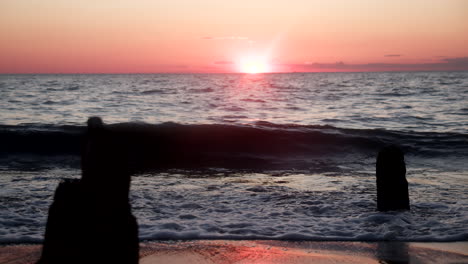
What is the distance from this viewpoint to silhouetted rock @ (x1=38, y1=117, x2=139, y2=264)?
351cm

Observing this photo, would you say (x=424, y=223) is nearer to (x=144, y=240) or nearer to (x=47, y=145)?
(x=144, y=240)

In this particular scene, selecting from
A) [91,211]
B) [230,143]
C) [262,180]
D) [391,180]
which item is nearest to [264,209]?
[391,180]

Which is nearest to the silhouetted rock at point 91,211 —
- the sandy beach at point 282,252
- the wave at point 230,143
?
the sandy beach at point 282,252

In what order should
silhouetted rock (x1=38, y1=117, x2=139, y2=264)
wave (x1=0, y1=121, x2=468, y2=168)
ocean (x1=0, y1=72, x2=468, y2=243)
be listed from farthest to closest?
1. wave (x1=0, y1=121, x2=468, y2=168)
2. ocean (x1=0, y1=72, x2=468, y2=243)
3. silhouetted rock (x1=38, y1=117, x2=139, y2=264)

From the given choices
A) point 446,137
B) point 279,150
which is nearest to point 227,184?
point 279,150

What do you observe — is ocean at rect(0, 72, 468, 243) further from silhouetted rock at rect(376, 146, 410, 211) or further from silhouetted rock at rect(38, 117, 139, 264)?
silhouetted rock at rect(38, 117, 139, 264)

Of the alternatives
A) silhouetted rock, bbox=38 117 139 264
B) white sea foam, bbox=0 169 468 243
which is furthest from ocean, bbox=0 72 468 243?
silhouetted rock, bbox=38 117 139 264

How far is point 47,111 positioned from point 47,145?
38.3ft

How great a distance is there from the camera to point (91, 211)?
3527 millimetres

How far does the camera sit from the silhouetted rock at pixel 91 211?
3508 mm

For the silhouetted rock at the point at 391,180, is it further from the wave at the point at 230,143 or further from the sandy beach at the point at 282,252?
the wave at the point at 230,143

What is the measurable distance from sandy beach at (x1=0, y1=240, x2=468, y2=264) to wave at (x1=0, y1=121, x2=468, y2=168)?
7.11 meters

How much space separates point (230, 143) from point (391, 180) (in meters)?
9.52

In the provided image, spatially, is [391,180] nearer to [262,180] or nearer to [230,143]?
[262,180]
